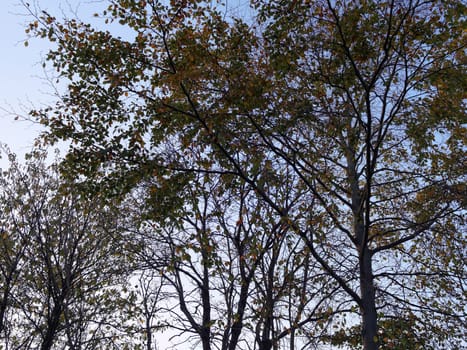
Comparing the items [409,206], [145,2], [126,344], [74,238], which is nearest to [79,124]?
[145,2]

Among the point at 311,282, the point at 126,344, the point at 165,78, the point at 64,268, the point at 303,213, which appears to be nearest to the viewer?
the point at 165,78

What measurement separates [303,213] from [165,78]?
420 cm

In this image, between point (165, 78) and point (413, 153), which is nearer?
point (165, 78)

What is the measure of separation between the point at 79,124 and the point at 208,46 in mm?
3035

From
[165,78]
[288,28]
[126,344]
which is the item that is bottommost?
[126,344]

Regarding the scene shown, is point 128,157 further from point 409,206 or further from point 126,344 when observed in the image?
point 126,344

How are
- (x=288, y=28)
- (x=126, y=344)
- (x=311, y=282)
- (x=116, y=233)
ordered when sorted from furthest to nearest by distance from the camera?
(x=126, y=344), (x=116, y=233), (x=311, y=282), (x=288, y=28)

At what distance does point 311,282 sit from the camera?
1076 centimetres

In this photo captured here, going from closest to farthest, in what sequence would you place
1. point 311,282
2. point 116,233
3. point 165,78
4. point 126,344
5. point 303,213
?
1. point 165,78
2. point 303,213
3. point 311,282
4. point 116,233
5. point 126,344

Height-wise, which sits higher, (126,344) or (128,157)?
(128,157)

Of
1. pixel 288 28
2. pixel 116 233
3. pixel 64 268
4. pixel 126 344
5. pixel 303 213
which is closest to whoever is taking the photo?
pixel 288 28

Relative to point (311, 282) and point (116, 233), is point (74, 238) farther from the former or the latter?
point (311, 282)

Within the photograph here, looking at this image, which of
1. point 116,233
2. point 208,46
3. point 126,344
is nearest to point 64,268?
point 116,233

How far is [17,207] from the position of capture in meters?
13.1
